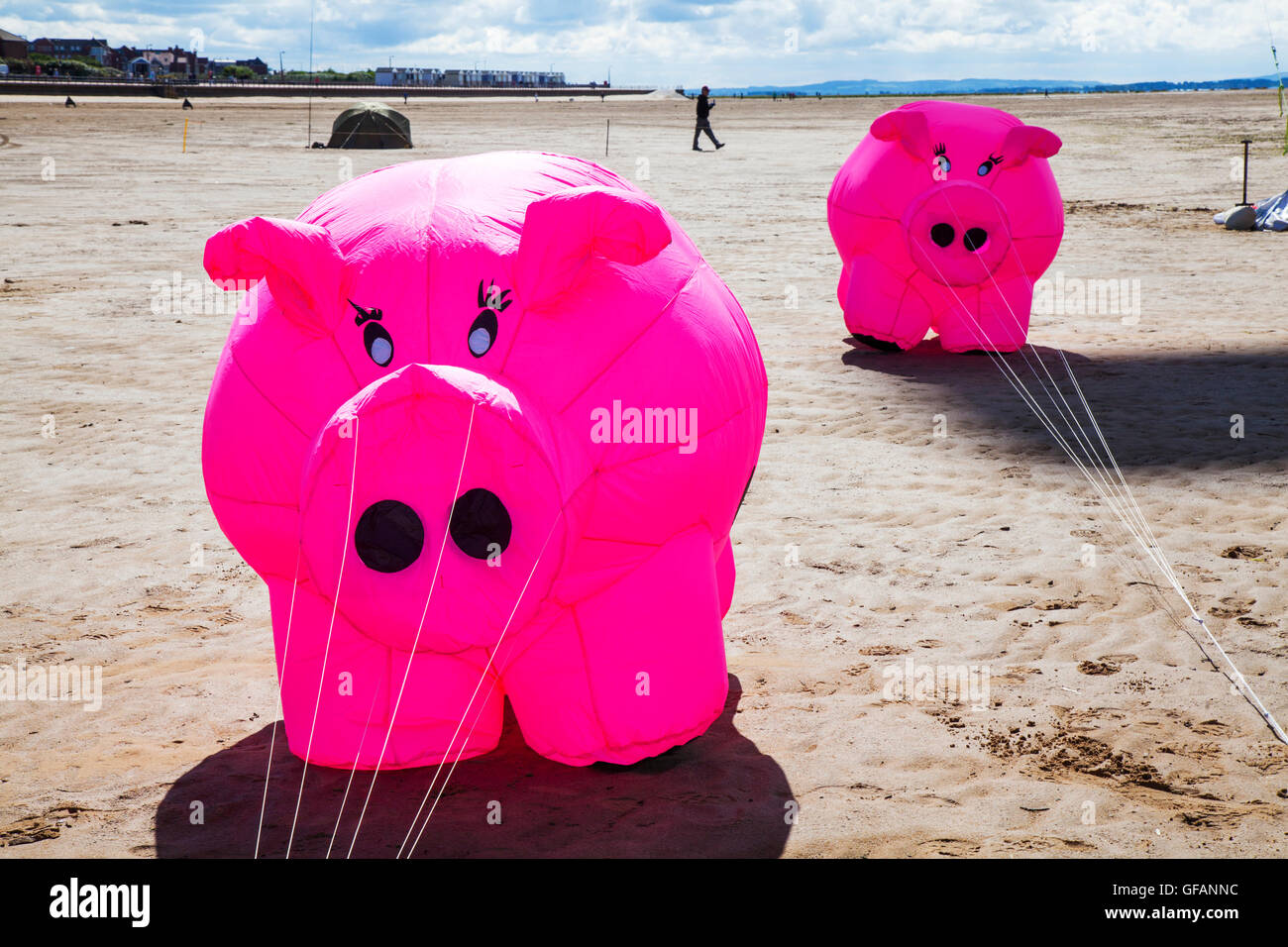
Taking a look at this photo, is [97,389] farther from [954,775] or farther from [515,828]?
[954,775]

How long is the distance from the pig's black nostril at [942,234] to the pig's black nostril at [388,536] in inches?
293

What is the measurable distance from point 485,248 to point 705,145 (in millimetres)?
30678

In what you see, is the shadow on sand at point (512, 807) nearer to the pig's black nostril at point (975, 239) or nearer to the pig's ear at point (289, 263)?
the pig's ear at point (289, 263)

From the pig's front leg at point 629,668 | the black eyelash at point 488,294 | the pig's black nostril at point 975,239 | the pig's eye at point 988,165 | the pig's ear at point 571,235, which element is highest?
the pig's eye at point 988,165

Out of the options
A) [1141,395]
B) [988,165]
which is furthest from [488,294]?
[988,165]

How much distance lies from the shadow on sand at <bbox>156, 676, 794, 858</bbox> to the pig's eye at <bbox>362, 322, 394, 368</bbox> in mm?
1409

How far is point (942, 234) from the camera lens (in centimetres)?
962

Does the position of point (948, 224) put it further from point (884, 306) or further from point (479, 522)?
point (479, 522)

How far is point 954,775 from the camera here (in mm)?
4012

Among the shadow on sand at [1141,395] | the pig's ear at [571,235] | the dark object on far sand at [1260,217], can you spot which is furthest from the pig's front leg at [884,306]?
the dark object on far sand at [1260,217]

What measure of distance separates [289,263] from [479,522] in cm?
99

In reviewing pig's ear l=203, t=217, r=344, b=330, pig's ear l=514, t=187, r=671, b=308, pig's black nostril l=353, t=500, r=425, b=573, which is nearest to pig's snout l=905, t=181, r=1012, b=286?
pig's ear l=514, t=187, r=671, b=308

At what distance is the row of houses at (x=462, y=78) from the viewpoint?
11394 centimetres

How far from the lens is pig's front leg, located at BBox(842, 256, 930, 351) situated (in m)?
10.2
